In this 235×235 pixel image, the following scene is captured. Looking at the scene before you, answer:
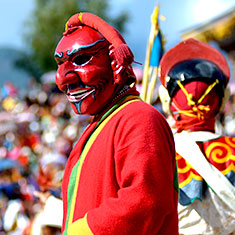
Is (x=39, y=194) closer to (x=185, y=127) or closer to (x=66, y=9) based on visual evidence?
(x=185, y=127)

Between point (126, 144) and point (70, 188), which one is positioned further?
point (70, 188)

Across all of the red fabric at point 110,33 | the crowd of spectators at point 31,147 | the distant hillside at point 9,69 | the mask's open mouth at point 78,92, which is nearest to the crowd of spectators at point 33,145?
the crowd of spectators at point 31,147

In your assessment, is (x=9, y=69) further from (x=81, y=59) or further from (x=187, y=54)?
(x=81, y=59)

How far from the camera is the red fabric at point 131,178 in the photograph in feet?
4.27

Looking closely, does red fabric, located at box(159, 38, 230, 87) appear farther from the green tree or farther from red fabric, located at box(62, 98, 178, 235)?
the green tree

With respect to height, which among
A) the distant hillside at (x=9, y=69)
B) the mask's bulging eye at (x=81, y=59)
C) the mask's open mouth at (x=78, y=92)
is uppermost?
the distant hillside at (x=9, y=69)

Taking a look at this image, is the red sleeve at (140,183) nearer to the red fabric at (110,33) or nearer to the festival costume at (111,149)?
the festival costume at (111,149)

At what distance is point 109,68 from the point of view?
65.5 inches

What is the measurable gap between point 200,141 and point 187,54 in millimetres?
661

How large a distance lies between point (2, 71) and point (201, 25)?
33564 millimetres

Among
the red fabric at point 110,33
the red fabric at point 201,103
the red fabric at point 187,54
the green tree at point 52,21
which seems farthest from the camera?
the green tree at point 52,21

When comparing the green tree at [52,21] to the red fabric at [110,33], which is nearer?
the red fabric at [110,33]

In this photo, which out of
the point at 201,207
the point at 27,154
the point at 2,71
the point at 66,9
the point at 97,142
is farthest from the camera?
the point at 2,71

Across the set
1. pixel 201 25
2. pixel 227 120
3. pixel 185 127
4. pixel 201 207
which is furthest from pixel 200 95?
pixel 201 25
